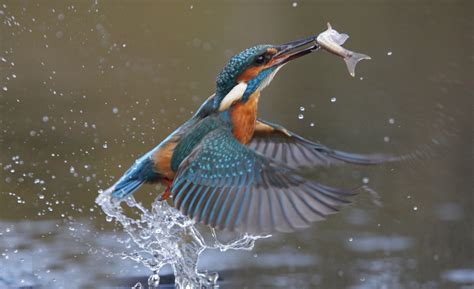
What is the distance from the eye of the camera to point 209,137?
393cm

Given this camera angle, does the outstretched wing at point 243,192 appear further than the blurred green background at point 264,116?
No

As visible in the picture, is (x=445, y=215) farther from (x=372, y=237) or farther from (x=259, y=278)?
(x=259, y=278)

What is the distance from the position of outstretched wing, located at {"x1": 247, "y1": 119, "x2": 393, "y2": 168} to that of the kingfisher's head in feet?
1.16

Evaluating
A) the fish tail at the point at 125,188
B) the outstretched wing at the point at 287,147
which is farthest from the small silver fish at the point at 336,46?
the fish tail at the point at 125,188

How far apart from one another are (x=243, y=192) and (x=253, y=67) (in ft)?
1.58

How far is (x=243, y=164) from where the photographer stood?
3811mm

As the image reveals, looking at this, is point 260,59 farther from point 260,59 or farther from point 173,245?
point 173,245

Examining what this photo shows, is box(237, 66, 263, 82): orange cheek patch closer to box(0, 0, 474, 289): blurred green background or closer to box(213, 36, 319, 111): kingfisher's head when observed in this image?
box(213, 36, 319, 111): kingfisher's head

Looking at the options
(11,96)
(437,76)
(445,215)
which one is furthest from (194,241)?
(437,76)

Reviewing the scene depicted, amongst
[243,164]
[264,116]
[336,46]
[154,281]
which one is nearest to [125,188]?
[243,164]

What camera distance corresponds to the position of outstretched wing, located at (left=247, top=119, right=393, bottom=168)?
13.7ft

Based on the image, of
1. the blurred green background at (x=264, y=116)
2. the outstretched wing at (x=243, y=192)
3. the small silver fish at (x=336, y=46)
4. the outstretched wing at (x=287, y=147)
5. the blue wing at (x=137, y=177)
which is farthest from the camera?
the blurred green background at (x=264, y=116)

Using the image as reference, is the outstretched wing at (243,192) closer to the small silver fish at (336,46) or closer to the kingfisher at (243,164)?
the kingfisher at (243,164)

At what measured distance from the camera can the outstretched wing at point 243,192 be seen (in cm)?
356
